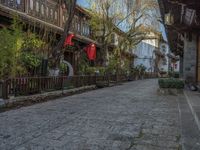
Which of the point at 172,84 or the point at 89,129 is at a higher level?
the point at 172,84

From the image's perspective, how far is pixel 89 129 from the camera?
25.3 feet

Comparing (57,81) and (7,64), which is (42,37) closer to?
(57,81)

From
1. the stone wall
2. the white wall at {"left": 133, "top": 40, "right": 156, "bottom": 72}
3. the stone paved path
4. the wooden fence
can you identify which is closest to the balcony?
the wooden fence

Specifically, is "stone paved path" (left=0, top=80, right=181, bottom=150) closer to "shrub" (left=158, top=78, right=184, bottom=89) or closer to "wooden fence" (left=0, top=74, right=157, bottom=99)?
"wooden fence" (left=0, top=74, right=157, bottom=99)

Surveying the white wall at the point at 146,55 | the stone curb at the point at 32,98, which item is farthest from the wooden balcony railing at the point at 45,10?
the white wall at the point at 146,55

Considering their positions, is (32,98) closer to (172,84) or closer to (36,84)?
(36,84)

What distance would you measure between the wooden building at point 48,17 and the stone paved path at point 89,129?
6.95 m

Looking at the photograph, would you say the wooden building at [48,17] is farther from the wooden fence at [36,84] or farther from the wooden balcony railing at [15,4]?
the wooden fence at [36,84]

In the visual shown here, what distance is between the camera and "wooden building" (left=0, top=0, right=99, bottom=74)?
17705mm

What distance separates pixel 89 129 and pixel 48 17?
56.3 feet

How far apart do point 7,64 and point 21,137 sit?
5.80m

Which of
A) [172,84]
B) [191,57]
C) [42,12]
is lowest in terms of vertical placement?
[172,84]

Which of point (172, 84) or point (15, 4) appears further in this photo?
point (15, 4)

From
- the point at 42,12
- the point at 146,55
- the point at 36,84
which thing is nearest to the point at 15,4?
the point at 42,12
